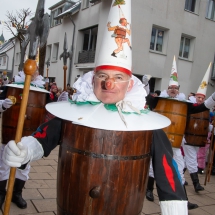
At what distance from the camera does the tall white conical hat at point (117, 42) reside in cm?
186

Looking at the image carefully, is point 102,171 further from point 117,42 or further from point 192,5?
point 192,5

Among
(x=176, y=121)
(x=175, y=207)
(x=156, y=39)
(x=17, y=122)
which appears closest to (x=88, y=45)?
(x=156, y=39)

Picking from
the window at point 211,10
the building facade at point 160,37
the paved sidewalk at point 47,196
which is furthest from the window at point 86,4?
the paved sidewalk at point 47,196

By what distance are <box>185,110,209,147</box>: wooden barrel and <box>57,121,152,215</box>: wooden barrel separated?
123 inches

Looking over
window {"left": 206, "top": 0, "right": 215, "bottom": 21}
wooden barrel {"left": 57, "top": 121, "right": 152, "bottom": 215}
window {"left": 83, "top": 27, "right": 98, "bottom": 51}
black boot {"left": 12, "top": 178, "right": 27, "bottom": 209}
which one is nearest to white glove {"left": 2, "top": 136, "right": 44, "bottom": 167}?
wooden barrel {"left": 57, "top": 121, "right": 152, "bottom": 215}

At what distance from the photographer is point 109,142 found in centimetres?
162

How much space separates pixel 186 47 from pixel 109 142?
45.6ft

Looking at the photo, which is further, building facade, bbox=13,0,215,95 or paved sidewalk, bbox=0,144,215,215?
building facade, bbox=13,0,215,95

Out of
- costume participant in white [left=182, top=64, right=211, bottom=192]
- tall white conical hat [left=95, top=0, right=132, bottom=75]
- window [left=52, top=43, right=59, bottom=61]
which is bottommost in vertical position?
costume participant in white [left=182, top=64, right=211, bottom=192]

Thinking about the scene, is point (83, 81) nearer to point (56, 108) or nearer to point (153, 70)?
point (56, 108)

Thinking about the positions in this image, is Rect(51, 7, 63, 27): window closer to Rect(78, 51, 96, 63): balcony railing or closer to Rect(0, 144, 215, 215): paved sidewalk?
Rect(78, 51, 96, 63): balcony railing

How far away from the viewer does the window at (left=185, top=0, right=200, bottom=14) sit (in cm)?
1391

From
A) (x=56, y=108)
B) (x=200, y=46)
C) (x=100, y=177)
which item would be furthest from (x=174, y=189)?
(x=200, y=46)

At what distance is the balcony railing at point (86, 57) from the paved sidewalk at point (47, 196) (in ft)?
34.2
